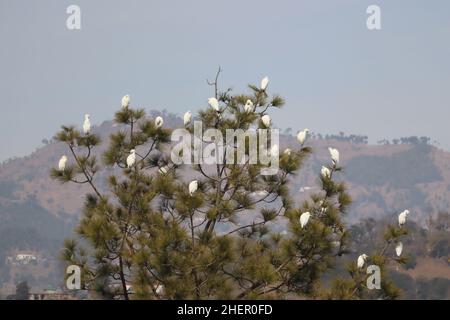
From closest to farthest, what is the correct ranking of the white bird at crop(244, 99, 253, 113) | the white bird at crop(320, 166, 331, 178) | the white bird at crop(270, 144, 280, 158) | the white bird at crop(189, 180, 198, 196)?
the white bird at crop(189, 180, 198, 196)
the white bird at crop(320, 166, 331, 178)
the white bird at crop(270, 144, 280, 158)
the white bird at crop(244, 99, 253, 113)

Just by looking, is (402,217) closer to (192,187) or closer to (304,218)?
(304,218)

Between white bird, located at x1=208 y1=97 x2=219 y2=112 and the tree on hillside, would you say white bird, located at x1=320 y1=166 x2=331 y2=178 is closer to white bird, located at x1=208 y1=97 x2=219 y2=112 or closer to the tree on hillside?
the tree on hillside

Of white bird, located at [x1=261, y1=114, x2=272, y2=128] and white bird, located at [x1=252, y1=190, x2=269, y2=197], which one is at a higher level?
white bird, located at [x1=261, y1=114, x2=272, y2=128]

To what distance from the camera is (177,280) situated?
7.59 m

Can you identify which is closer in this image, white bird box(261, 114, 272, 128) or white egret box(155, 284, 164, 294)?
white egret box(155, 284, 164, 294)

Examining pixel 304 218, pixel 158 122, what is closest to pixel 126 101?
pixel 158 122

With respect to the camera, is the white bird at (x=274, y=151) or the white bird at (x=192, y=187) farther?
the white bird at (x=274, y=151)

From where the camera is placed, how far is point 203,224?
8531mm

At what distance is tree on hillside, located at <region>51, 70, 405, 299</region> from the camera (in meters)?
7.67

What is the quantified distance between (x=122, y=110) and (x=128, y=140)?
0.34m

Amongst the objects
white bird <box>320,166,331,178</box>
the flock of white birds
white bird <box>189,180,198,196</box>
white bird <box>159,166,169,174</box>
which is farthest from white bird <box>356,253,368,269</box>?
white bird <box>159,166,169,174</box>

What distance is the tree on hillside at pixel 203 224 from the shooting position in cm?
767

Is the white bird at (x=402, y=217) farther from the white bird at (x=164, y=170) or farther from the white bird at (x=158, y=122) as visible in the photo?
the white bird at (x=158, y=122)

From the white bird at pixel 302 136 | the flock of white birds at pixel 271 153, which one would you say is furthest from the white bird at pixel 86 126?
the white bird at pixel 302 136
